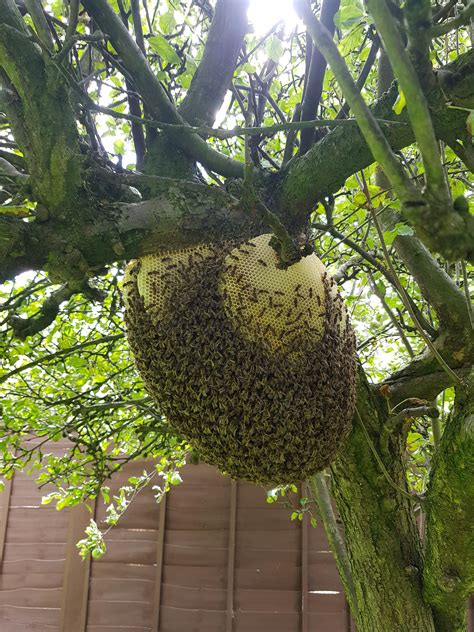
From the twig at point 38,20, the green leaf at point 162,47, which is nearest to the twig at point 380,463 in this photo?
the green leaf at point 162,47

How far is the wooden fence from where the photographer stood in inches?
202

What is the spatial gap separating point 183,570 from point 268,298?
181 inches

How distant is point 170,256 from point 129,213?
15 centimetres

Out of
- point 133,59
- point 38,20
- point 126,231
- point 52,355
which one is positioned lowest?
point 126,231

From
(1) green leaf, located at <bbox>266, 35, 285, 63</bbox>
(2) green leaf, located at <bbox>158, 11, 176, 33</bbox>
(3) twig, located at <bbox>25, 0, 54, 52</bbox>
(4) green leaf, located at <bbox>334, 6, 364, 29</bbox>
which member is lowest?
(3) twig, located at <bbox>25, 0, 54, 52</bbox>

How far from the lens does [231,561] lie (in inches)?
206

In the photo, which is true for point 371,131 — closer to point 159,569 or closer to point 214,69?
point 214,69

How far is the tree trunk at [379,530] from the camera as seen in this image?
2.30 m

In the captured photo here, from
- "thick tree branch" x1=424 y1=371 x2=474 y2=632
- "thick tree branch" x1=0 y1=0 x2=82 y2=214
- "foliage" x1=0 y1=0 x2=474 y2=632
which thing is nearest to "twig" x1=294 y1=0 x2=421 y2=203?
"foliage" x1=0 y1=0 x2=474 y2=632

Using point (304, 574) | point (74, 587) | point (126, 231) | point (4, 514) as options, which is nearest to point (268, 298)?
point (126, 231)

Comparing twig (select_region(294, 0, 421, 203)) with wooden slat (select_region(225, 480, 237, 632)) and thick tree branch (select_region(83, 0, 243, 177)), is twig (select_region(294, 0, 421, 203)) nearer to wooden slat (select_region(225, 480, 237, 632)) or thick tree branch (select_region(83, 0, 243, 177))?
thick tree branch (select_region(83, 0, 243, 177))

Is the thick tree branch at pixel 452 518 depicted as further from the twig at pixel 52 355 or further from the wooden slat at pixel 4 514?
the wooden slat at pixel 4 514

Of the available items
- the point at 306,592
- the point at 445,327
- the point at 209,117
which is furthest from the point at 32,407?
the point at 306,592

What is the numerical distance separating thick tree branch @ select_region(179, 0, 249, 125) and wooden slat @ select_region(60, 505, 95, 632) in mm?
4652
